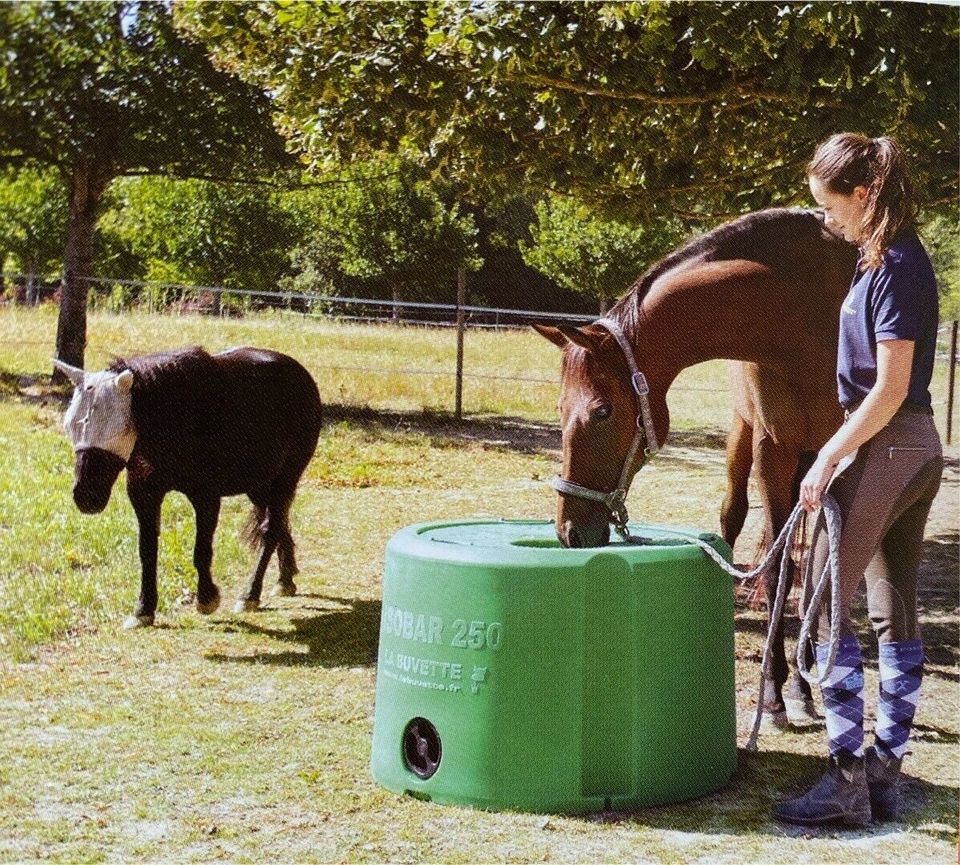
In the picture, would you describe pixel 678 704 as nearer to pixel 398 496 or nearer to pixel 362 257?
pixel 398 496

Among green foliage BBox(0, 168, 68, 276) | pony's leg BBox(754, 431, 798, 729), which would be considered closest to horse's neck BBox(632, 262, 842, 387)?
pony's leg BBox(754, 431, 798, 729)

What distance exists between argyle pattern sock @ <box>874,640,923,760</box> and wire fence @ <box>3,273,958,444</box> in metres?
1.66

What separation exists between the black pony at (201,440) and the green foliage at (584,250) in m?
1.05

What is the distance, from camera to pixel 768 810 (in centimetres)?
273

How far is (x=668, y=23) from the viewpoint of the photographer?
384cm

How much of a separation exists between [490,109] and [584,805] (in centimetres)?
244

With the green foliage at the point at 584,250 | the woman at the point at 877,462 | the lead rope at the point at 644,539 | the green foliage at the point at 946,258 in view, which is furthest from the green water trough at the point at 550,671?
the green foliage at the point at 946,258

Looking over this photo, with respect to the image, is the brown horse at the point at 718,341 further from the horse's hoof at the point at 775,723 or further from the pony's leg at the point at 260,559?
the pony's leg at the point at 260,559

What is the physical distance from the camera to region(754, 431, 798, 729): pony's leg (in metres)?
3.31

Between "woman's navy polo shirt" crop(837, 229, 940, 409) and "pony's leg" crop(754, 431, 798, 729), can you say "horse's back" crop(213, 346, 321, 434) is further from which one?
"woman's navy polo shirt" crop(837, 229, 940, 409)

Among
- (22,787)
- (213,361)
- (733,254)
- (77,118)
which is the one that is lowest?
(22,787)

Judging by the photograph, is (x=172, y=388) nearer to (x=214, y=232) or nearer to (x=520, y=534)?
(x=214, y=232)

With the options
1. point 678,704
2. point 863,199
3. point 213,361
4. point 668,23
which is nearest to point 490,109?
point 668,23

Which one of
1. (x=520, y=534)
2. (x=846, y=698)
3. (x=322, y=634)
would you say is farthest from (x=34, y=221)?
(x=846, y=698)
